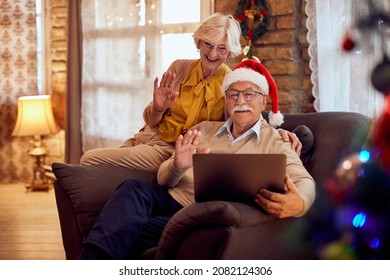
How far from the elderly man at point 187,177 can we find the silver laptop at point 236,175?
54mm

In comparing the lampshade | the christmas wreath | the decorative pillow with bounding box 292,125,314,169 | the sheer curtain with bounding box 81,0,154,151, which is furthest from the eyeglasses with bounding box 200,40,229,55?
the lampshade

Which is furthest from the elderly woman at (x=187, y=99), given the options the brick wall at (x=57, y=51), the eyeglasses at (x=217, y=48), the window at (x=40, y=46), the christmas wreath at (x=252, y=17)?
the window at (x=40, y=46)

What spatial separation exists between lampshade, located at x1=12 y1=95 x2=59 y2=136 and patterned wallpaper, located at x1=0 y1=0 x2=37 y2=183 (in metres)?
0.35

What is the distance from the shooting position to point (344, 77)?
8.50ft

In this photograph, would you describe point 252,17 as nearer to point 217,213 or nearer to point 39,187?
point 217,213

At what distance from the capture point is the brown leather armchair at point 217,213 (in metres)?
1.48

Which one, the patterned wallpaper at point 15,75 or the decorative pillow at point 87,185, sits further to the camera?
the patterned wallpaper at point 15,75

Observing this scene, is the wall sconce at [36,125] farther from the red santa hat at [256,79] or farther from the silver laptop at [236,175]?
the silver laptop at [236,175]

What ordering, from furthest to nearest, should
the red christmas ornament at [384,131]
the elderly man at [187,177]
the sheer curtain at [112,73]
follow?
1. the sheer curtain at [112,73]
2. the elderly man at [187,177]
3. the red christmas ornament at [384,131]

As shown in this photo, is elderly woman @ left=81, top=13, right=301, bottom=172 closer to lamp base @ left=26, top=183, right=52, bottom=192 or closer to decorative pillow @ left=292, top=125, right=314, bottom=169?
decorative pillow @ left=292, top=125, right=314, bottom=169

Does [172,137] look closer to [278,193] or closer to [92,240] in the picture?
[92,240]

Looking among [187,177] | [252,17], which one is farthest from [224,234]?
[252,17]

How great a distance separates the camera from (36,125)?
14.1 feet
